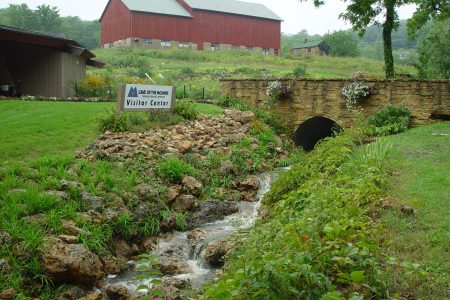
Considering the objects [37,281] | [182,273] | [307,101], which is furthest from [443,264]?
A: [307,101]

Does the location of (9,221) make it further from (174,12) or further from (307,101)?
(174,12)

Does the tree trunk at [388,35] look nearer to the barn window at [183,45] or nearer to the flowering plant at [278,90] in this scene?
the flowering plant at [278,90]

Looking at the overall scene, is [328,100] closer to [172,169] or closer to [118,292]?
[172,169]

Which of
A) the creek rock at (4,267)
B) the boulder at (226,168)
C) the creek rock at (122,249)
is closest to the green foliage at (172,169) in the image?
the boulder at (226,168)

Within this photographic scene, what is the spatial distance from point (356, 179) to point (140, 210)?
4.62m

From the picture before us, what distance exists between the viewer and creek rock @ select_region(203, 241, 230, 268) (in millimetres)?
8070

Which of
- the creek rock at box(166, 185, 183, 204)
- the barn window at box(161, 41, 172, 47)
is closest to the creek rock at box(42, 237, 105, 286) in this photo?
the creek rock at box(166, 185, 183, 204)

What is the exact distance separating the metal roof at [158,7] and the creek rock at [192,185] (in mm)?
38979

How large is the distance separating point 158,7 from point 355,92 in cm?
3654

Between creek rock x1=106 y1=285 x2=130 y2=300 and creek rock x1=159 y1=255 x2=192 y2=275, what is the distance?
2.81 feet

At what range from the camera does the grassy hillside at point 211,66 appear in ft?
108

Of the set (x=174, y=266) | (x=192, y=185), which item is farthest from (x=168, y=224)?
(x=174, y=266)

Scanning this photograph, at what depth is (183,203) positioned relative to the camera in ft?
35.4

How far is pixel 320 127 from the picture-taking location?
20922 millimetres
